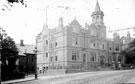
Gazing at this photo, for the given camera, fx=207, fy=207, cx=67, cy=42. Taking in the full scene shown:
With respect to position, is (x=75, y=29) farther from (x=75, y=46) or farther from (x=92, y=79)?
(x=92, y=79)

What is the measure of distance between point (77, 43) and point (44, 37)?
10.2 m

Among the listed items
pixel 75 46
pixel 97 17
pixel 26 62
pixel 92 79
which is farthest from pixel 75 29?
pixel 92 79

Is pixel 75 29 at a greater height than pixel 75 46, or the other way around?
pixel 75 29

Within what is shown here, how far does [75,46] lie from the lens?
4728 cm

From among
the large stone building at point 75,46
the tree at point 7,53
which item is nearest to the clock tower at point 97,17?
the large stone building at point 75,46

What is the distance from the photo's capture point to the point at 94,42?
173 feet

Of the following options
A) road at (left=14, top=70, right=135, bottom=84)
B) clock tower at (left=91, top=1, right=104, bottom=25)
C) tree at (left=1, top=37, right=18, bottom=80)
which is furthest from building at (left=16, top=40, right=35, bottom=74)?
road at (left=14, top=70, right=135, bottom=84)

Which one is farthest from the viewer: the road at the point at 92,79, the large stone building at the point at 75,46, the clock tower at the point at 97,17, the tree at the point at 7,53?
the clock tower at the point at 97,17

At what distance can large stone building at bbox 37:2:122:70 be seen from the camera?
46156 mm

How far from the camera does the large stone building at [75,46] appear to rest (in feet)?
151

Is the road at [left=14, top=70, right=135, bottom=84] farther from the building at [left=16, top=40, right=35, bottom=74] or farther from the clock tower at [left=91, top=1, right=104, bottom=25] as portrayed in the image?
the clock tower at [left=91, top=1, right=104, bottom=25]

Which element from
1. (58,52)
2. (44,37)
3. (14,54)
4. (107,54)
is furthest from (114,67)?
(14,54)

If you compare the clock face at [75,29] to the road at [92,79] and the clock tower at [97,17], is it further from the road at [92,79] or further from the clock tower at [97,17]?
the road at [92,79]

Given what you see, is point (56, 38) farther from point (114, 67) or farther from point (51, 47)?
point (114, 67)
